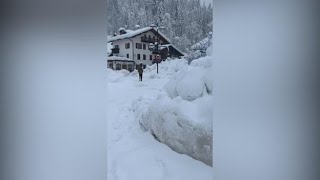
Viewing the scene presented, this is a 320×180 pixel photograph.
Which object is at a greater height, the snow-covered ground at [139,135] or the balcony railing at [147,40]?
the balcony railing at [147,40]

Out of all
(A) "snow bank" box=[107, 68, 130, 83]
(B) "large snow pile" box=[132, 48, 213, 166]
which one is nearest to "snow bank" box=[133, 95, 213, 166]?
(B) "large snow pile" box=[132, 48, 213, 166]

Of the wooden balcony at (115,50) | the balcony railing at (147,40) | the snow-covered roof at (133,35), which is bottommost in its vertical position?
the wooden balcony at (115,50)

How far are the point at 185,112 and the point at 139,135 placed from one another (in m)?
0.27

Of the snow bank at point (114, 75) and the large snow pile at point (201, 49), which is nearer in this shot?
the large snow pile at point (201, 49)

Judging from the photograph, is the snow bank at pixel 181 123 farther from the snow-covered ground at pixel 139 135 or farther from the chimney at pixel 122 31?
the chimney at pixel 122 31

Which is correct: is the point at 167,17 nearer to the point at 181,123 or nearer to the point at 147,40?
the point at 147,40

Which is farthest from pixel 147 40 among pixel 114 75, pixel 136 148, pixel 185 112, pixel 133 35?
pixel 136 148

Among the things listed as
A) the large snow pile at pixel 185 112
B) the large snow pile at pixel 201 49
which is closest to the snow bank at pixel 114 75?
the large snow pile at pixel 185 112

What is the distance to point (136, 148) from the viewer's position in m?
1.62

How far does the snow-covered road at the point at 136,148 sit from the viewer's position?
1.55m

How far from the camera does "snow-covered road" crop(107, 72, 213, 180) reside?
1553 mm

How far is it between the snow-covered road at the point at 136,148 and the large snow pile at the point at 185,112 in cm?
3
